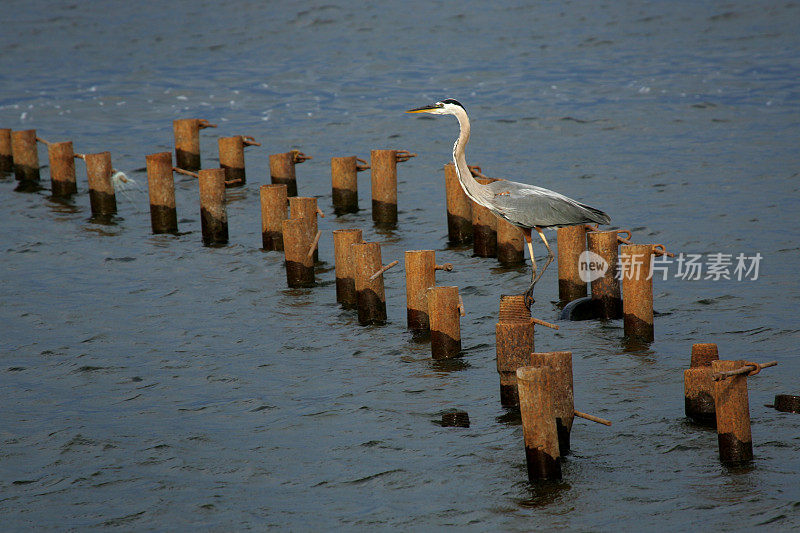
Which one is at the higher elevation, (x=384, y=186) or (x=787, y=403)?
(x=384, y=186)

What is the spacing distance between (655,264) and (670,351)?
10.3 ft

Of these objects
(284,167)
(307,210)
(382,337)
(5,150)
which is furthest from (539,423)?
(5,150)

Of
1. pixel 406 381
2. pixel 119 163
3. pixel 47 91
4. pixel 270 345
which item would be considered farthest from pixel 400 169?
pixel 47 91

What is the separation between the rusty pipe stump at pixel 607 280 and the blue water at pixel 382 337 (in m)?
0.21

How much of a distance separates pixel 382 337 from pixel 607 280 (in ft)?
7.59

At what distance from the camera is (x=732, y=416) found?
6008 millimetres

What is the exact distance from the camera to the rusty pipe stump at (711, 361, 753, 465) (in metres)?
5.93

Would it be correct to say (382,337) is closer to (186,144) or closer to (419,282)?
(419,282)

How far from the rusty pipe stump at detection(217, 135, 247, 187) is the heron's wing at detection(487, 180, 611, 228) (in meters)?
6.99

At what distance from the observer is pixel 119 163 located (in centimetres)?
1848

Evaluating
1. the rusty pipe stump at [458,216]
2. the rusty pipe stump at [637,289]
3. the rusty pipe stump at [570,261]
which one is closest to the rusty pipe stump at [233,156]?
the rusty pipe stump at [458,216]

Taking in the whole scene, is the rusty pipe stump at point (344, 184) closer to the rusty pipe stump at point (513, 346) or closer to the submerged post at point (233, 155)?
the submerged post at point (233, 155)

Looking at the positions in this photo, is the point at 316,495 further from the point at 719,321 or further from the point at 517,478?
the point at 719,321

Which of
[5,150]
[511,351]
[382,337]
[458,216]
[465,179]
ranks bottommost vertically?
[382,337]
